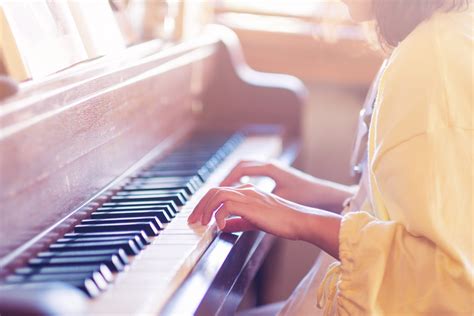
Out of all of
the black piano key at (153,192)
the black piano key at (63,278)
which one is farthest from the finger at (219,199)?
the black piano key at (63,278)

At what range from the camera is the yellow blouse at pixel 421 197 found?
1.17 meters

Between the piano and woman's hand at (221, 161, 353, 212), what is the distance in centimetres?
4

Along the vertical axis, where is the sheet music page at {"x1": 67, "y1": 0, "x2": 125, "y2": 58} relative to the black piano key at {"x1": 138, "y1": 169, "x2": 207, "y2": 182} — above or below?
above

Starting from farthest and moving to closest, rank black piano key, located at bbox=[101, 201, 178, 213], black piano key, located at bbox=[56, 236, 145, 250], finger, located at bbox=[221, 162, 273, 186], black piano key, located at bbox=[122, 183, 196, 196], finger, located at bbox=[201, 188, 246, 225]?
finger, located at bbox=[221, 162, 273, 186] → black piano key, located at bbox=[122, 183, 196, 196] → black piano key, located at bbox=[101, 201, 178, 213] → finger, located at bbox=[201, 188, 246, 225] → black piano key, located at bbox=[56, 236, 145, 250]

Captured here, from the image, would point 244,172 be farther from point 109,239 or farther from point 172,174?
point 109,239

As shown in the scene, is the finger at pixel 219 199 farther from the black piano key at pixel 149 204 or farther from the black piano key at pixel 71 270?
the black piano key at pixel 71 270

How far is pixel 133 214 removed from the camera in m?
1.40

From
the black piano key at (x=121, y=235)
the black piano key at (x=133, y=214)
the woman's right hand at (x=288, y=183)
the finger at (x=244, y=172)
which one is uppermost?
the black piano key at (x=121, y=235)

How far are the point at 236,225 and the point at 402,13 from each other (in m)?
0.49

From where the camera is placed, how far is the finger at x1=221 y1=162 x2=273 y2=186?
67.6 inches

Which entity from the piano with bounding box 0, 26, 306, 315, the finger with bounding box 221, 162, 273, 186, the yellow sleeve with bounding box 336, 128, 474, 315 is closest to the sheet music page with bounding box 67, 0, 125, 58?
the piano with bounding box 0, 26, 306, 315

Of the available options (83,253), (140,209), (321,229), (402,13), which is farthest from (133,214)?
(402,13)

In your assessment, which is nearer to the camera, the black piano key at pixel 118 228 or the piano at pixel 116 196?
the piano at pixel 116 196

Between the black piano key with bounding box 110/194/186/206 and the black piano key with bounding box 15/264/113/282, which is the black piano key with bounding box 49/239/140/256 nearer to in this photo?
the black piano key with bounding box 15/264/113/282
